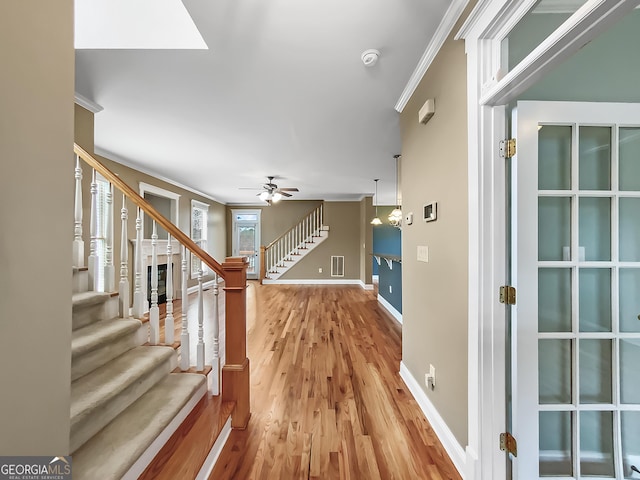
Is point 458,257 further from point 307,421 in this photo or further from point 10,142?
point 10,142

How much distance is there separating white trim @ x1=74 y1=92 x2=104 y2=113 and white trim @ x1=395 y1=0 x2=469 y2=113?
2.93 m

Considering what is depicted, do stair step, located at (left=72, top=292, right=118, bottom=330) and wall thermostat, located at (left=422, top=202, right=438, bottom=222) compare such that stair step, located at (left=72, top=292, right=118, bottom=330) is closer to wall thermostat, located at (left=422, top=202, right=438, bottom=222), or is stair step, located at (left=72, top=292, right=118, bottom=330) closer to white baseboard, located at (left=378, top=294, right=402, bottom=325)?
wall thermostat, located at (left=422, top=202, right=438, bottom=222)

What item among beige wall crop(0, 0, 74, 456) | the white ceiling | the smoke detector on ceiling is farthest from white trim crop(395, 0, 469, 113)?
beige wall crop(0, 0, 74, 456)

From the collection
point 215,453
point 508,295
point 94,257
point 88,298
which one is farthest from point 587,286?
point 94,257

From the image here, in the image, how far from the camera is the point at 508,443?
1.23 metres

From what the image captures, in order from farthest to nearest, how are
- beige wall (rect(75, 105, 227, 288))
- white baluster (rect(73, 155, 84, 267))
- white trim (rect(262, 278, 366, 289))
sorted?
white trim (rect(262, 278, 366, 289)), beige wall (rect(75, 105, 227, 288)), white baluster (rect(73, 155, 84, 267))

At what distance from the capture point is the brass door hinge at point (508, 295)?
1214 millimetres

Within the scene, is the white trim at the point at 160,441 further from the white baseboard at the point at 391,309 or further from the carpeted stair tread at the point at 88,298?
the white baseboard at the point at 391,309

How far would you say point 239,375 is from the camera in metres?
1.70

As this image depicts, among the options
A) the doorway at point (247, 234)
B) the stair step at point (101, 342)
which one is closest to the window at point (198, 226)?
the doorway at point (247, 234)

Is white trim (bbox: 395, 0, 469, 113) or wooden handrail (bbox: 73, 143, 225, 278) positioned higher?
white trim (bbox: 395, 0, 469, 113)

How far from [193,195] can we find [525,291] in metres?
6.85

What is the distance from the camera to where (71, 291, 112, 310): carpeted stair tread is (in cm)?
158

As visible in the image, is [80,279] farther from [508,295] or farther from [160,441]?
[508,295]
